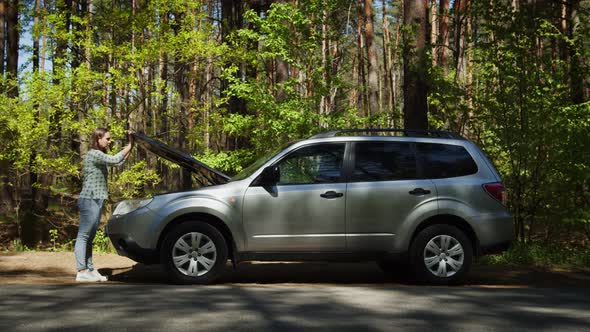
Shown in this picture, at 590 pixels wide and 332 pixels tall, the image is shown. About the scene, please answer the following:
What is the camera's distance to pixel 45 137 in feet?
50.5

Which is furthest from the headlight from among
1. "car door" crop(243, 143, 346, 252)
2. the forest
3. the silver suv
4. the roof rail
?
the forest

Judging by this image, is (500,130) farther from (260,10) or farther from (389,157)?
(260,10)

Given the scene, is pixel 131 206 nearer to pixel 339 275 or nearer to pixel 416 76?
pixel 339 275

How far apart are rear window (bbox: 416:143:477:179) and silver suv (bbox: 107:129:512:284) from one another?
0.01 meters

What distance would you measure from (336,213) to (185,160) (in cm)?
255

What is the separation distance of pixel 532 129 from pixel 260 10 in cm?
947

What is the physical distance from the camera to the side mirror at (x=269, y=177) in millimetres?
8680

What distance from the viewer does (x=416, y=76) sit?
13953mm

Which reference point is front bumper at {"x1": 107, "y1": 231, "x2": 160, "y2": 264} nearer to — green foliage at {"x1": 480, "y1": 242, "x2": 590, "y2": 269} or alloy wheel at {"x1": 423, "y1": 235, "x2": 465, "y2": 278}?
alloy wheel at {"x1": 423, "y1": 235, "x2": 465, "y2": 278}

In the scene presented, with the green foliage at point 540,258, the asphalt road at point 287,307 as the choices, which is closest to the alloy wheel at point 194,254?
the asphalt road at point 287,307

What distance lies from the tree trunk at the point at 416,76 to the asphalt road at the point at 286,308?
→ 616cm

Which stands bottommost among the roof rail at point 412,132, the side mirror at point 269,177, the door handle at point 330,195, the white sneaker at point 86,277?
the white sneaker at point 86,277

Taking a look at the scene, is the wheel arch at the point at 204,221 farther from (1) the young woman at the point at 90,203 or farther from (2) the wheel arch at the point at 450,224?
(2) the wheel arch at the point at 450,224

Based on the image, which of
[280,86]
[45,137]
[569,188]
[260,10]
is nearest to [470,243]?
[569,188]
